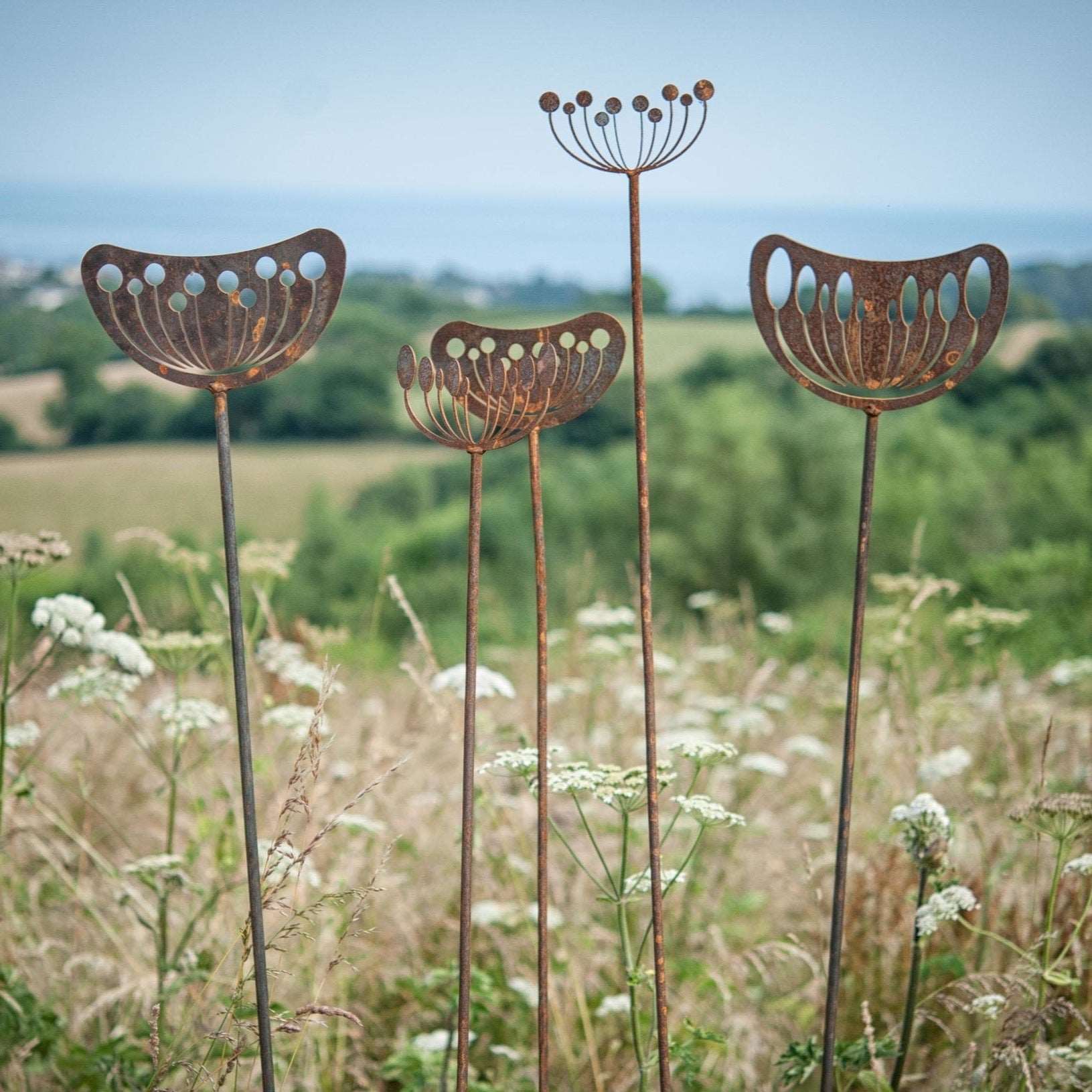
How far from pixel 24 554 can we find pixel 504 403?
29.1 inches

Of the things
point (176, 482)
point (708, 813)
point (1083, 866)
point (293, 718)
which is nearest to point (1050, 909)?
point (1083, 866)

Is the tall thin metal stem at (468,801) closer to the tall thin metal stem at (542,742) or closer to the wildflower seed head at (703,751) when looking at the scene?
the tall thin metal stem at (542,742)

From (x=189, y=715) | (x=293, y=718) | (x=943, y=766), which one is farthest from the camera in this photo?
(x=943, y=766)

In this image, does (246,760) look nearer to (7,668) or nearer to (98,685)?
(7,668)

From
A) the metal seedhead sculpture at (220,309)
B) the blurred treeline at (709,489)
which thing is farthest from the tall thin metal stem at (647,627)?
the blurred treeline at (709,489)

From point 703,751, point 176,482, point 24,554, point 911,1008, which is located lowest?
point 176,482

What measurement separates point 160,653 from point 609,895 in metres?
0.92

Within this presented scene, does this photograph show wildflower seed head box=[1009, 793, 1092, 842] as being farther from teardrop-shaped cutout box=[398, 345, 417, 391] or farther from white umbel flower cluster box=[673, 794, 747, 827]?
teardrop-shaped cutout box=[398, 345, 417, 391]

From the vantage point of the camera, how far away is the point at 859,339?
1.32 metres

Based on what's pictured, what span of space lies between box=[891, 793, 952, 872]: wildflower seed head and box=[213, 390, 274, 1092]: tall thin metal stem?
0.79m

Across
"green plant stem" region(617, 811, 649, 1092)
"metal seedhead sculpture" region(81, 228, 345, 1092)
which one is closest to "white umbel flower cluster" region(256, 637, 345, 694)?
"metal seedhead sculpture" region(81, 228, 345, 1092)

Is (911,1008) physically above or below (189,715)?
below

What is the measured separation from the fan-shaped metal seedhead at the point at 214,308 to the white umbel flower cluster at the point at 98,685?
67 cm

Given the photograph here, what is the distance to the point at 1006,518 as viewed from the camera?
933 centimetres
